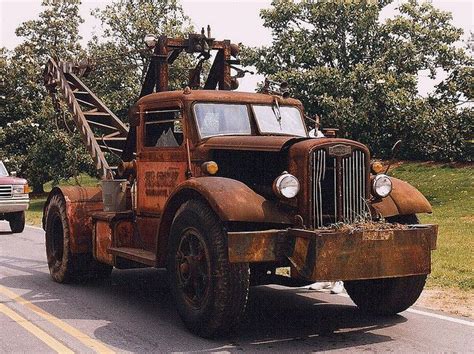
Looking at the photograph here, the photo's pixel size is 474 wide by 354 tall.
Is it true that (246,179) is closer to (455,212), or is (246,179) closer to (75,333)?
(75,333)

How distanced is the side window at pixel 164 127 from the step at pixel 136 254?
124 cm

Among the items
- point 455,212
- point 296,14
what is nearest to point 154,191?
point 455,212

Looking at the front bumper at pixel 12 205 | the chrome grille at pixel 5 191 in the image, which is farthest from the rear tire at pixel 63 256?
the chrome grille at pixel 5 191

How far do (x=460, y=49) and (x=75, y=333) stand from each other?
74.6 ft

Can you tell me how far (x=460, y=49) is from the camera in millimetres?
26328

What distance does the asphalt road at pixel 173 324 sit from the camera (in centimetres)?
636

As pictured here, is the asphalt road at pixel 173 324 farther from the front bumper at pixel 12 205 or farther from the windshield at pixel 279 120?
the front bumper at pixel 12 205

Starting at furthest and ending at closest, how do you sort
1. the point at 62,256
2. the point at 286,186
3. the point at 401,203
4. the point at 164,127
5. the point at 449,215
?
the point at 449,215, the point at 62,256, the point at 164,127, the point at 401,203, the point at 286,186

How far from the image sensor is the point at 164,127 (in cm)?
820

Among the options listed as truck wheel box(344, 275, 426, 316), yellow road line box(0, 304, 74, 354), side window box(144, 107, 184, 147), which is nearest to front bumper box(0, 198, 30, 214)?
yellow road line box(0, 304, 74, 354)

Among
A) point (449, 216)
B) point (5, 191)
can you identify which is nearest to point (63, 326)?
point (5, 191)

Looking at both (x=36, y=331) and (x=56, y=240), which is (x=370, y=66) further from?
(x=36, y=331)

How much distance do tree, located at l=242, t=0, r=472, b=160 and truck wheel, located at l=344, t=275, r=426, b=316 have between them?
51.9 feet

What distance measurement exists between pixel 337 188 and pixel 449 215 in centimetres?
1538
